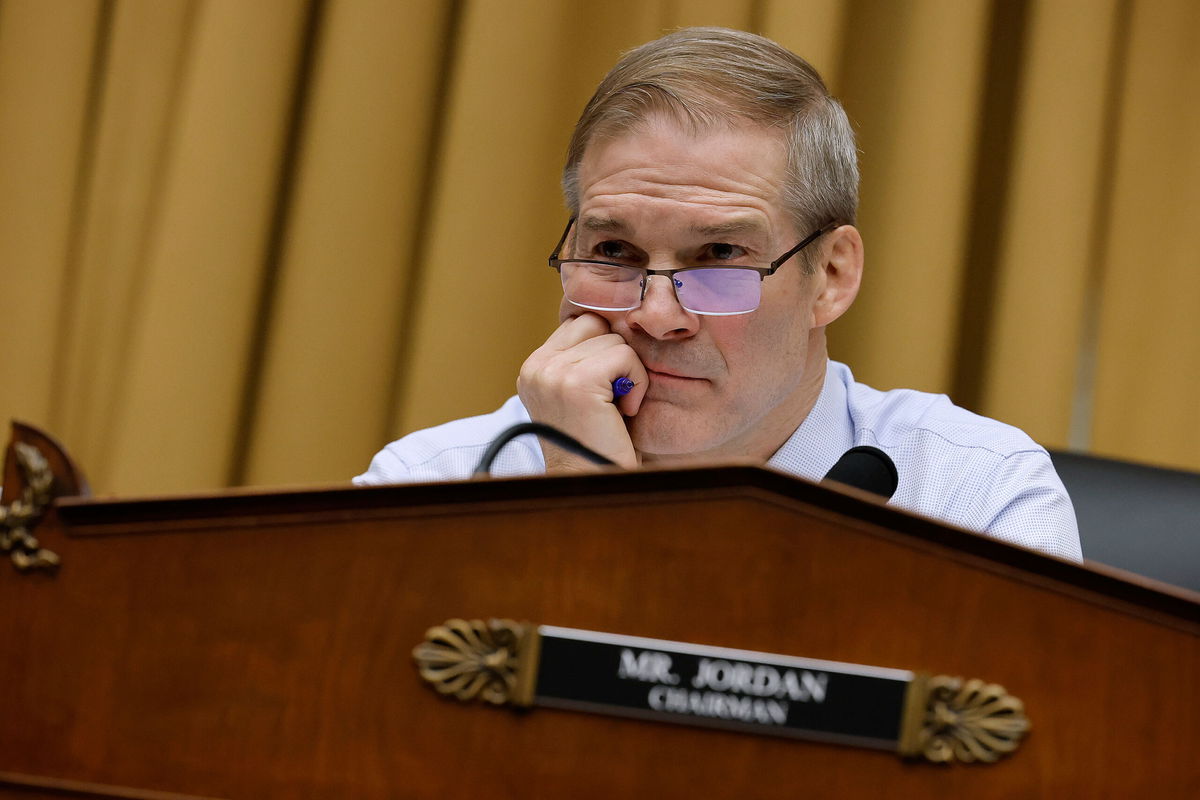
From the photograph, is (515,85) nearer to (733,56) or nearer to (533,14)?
(533,14)

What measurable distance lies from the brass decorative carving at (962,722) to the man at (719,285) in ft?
2.25

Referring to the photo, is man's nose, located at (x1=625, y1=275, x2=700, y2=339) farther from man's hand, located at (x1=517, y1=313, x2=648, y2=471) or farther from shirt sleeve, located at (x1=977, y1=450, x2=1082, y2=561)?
shirt sleeve, located at (x1=977, y1=450, x2=1082, y2=561)

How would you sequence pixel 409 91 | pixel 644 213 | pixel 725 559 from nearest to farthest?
pixel 725 559 < pixel 644 213 < pixel 409 91

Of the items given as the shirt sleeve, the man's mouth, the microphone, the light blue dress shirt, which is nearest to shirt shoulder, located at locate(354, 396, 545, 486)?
the light blue dress shirt

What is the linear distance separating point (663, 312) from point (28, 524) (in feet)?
2.45

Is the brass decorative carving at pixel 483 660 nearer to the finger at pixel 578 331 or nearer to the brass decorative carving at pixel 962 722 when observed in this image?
the brass decorative carving at pixel 962 722

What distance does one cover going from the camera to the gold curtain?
176cm

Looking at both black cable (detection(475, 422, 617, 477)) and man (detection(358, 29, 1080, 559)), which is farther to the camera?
man (detection(358, 29, 1080, 559))

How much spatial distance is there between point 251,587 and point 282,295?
4.86 feet

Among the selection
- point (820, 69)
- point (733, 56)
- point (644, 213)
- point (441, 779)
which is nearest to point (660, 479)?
point (441, 779)

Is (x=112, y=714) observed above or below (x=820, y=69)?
below

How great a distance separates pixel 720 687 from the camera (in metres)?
0.47

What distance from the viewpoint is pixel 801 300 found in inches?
50.3

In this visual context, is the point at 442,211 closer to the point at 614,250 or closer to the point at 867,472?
the point at 614,250
